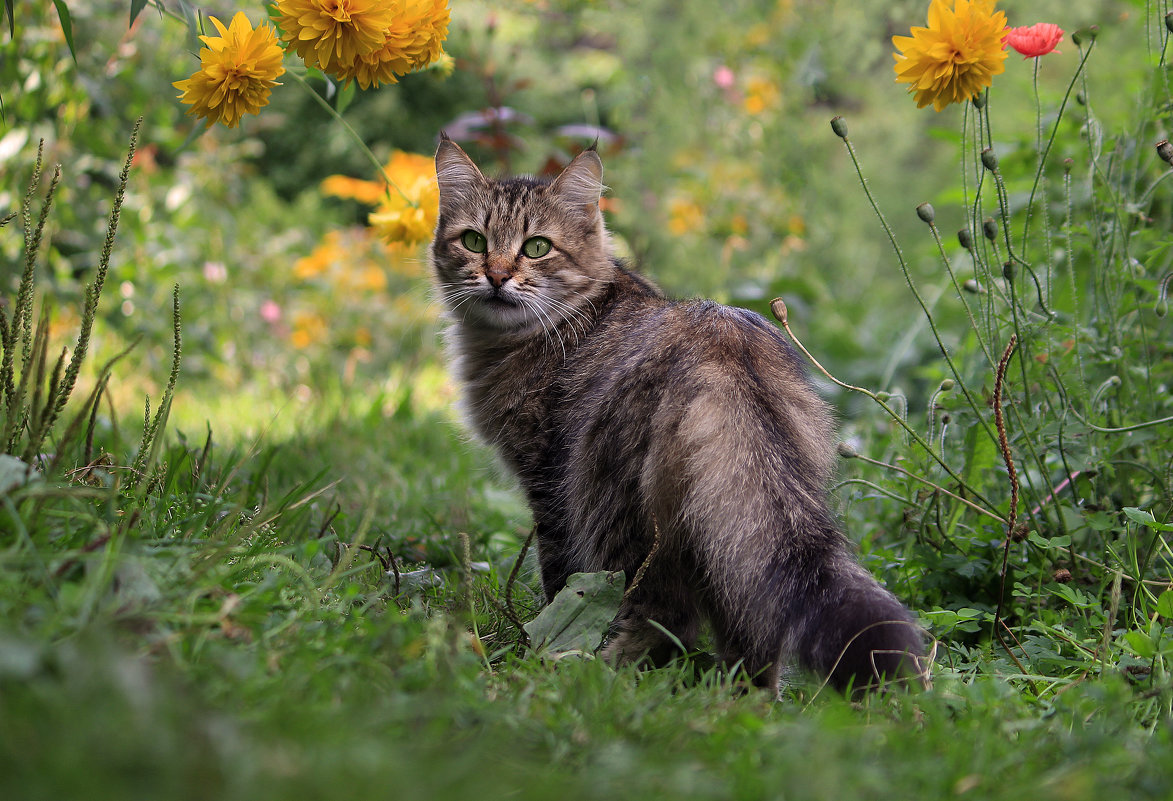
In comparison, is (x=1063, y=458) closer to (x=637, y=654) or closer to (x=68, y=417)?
(x=637, y=654)

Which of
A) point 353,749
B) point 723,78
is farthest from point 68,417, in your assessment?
point 723,78

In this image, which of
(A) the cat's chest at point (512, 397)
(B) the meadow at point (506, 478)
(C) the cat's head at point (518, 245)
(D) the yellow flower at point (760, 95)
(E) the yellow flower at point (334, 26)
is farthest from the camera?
(D) the yellow flower at point (760, 95)

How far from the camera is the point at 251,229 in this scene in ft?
20.3

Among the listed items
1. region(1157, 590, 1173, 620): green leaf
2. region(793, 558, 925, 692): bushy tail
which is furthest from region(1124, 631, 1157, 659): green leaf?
region(793, 558, 925, 692): bushy tail

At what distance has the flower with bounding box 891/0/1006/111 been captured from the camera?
6.11ft

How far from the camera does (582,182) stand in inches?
118

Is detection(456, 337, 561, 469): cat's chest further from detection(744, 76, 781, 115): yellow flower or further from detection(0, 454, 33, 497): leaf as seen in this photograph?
detection(744, 76, 781, 115): yellow flower

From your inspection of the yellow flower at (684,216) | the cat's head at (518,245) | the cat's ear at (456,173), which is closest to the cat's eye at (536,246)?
the cat's head at (518,245)

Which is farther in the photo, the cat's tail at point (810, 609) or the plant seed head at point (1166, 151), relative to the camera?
the plant seed head at point (1166, 151)

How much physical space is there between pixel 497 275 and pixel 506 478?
24.9 inches

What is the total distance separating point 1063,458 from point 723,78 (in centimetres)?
352

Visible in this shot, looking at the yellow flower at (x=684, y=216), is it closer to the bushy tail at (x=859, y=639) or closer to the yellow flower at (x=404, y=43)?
the yellow flower at (x=404, y=43)

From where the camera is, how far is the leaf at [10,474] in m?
1.42

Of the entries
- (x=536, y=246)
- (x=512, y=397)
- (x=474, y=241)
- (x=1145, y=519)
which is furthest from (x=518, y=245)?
(x=1145, y=519)
